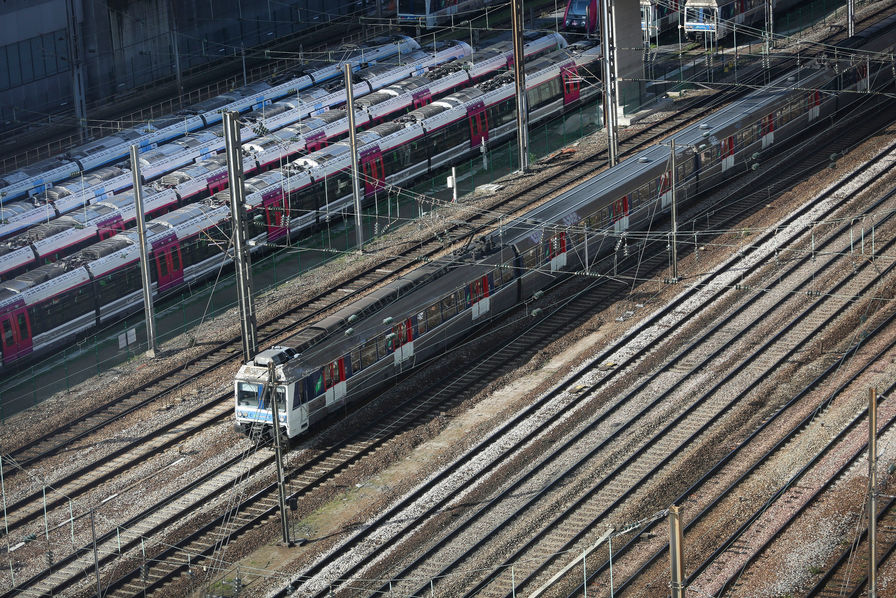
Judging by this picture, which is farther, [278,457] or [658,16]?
[658,16]

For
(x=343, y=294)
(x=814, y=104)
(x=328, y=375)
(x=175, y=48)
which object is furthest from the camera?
(x=175, y=48)

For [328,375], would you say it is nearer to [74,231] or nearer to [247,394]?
[247,394]

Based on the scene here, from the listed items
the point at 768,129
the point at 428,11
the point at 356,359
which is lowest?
the point at 356,359

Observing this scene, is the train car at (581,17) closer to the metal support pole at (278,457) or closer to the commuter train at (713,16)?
the commuter train at (713,16)

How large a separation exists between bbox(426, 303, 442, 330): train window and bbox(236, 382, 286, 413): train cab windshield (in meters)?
6.42

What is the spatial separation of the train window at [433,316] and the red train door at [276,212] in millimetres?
12374

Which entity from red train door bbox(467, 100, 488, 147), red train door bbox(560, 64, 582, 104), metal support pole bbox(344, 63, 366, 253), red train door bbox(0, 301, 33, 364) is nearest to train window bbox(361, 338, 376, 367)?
metal support pole bbox(344, 63, 366, 253)

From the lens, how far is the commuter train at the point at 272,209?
47062 millimetres

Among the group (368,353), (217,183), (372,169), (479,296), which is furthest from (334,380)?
(372,169)

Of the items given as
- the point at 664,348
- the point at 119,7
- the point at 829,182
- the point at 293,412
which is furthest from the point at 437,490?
the point at 119,7

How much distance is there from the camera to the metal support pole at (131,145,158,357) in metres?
45.1

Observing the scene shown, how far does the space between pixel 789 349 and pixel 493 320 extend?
390 inches

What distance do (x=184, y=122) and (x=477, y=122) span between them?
14.3 metres

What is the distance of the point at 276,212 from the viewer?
54312mm
